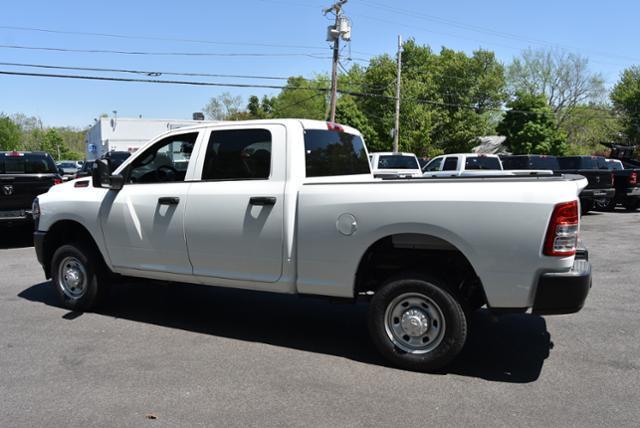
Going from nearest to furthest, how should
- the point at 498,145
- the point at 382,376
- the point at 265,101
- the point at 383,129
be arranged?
the point at 382,376 < the point at 383,129 < the point at 498,145 < the point at 265,101

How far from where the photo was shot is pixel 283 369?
4.35 meters

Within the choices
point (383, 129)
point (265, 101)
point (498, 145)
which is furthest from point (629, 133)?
point (265, 101)

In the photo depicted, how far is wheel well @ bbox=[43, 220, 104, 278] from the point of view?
5.95 m

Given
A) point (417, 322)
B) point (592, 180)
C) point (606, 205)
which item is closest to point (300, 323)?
point (417, 322)

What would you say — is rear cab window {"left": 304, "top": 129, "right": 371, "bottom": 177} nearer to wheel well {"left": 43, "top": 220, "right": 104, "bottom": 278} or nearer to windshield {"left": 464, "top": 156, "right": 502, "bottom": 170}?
wheel well {"left": 43, "top": 220, "right": 104, "bottom": 278}

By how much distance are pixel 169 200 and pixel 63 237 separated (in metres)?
1.89

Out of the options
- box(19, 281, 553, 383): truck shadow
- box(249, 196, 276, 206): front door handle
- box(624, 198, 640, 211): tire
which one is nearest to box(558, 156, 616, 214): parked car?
box(624, 198, 640, 211): tire

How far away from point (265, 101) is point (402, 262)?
84747mm

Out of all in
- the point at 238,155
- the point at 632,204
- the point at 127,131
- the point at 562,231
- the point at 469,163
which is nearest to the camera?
the point at 562,231

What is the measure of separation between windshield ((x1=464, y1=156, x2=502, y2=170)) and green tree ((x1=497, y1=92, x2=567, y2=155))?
114 ft

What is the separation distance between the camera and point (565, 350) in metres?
4.78

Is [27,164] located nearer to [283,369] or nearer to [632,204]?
[283,369]

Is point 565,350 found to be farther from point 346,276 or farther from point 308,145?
point 308,145

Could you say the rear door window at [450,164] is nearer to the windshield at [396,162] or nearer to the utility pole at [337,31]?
the windshield at [396,162]
